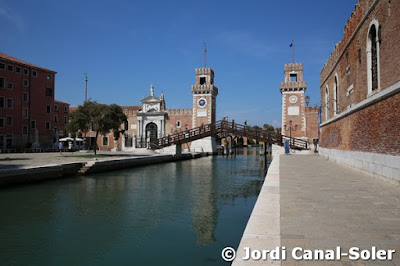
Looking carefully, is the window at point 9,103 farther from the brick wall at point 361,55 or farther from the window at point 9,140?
the brick wall at point 361,55

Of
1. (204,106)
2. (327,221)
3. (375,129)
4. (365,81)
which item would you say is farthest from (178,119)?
(327,221)

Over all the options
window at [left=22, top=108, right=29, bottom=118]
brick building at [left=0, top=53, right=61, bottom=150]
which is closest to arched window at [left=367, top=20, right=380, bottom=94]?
brick building at [left=0, top=53, right=61, bottom=150]

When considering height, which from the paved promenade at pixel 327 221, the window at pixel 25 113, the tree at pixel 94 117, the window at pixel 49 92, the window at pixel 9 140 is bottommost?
the paved promenade at pixel 327 221

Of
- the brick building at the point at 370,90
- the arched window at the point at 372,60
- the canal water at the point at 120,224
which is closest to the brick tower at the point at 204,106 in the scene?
the brick building at the point at 370,90

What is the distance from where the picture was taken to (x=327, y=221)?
15.4ft

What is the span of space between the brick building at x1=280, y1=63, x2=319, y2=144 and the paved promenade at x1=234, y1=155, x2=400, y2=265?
3528 centimetres

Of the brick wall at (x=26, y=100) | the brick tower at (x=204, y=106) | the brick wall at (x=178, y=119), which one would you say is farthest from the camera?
the brick wall at (x=178, y=119)

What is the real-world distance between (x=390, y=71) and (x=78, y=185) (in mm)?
12500

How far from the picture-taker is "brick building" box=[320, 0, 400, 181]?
8828mm

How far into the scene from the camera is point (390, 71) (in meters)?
9.49

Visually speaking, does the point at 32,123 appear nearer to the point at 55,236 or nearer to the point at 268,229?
the point at 55,236

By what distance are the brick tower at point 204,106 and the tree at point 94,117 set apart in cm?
2054

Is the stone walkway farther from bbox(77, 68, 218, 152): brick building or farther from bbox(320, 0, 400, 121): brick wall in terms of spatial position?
bbox(77, 68, 218, 152): brick building

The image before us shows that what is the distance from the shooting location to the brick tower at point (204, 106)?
151 feet
